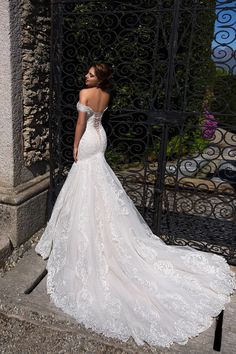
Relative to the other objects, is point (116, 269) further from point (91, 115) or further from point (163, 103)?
point (163, 103)

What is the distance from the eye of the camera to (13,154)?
11.9 feet

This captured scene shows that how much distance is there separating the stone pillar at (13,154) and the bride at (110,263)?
1.43 feet

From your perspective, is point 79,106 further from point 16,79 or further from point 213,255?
point 213,255

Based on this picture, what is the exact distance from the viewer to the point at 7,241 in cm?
365

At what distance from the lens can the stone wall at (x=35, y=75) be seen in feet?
11.7

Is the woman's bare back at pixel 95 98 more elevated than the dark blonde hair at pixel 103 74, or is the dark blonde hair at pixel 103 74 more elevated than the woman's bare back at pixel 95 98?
the dark blonde hair at pixel 103 74

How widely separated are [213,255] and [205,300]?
75cm

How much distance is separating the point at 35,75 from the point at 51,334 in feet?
8.65

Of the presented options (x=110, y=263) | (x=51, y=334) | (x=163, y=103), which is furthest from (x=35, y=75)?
(x=51, y=334)

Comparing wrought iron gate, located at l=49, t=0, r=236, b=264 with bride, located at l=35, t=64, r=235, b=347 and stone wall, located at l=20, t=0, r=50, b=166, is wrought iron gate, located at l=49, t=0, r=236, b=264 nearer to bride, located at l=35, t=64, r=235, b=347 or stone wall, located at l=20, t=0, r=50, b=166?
stone wall, located at l=20, t=0, r=50, b=166

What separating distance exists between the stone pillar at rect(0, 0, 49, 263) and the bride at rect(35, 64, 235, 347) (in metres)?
0.44

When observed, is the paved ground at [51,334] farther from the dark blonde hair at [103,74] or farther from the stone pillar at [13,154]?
the dark blonde hair at [103,74]

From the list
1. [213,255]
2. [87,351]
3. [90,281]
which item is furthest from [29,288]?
[213,255]

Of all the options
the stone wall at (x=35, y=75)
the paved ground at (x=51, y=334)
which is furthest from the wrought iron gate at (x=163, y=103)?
the paved ground at (x=51, y=334)
